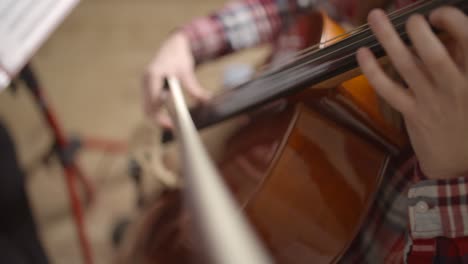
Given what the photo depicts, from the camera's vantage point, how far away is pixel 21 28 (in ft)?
1.90

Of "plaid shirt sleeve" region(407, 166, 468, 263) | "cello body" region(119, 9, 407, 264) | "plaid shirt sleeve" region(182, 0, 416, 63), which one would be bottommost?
"plaid shirt sleeve" region(407, 166, 468, 263)

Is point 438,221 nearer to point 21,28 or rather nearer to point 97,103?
point 21,28

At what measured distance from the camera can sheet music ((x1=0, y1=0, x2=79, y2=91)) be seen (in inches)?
22.3

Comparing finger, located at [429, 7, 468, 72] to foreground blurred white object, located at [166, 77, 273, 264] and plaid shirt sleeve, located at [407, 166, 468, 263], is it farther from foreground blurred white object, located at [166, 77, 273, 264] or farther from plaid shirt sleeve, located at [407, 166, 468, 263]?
foreground blurred white object, located at [166, 77, 273, 264]

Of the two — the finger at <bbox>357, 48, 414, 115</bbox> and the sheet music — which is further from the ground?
the sheet music

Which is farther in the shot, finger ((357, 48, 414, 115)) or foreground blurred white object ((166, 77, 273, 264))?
finger ((357, 48, 414, 115))

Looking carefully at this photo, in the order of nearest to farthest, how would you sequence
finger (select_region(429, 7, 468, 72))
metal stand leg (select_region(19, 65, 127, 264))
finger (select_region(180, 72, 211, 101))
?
finger (select_region(429, 7, 468, 72))
finger (select_region(180, 72, 211, 101))
metal stand leg (select_region(19, 65, 127, 264))

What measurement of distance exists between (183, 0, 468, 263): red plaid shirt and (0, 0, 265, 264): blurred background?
0.39m

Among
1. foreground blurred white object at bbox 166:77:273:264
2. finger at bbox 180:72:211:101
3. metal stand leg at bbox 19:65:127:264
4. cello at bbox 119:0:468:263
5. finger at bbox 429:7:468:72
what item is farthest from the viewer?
metal stand leg at bbox 19:65:127:264

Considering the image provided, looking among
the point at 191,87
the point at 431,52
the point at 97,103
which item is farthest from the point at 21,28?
the point at 97,103

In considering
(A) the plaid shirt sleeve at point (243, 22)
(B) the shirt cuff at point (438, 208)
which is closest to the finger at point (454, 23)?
(B) the shirt cuff at point (438, 208)

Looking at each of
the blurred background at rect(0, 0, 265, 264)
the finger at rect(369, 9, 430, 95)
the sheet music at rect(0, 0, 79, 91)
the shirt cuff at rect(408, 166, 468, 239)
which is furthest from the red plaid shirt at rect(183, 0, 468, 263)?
the blurred background at rect(0, 0, 265, 264)

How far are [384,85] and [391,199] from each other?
0.19 meters

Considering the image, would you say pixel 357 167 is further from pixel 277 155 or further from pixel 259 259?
pixel 259 259
